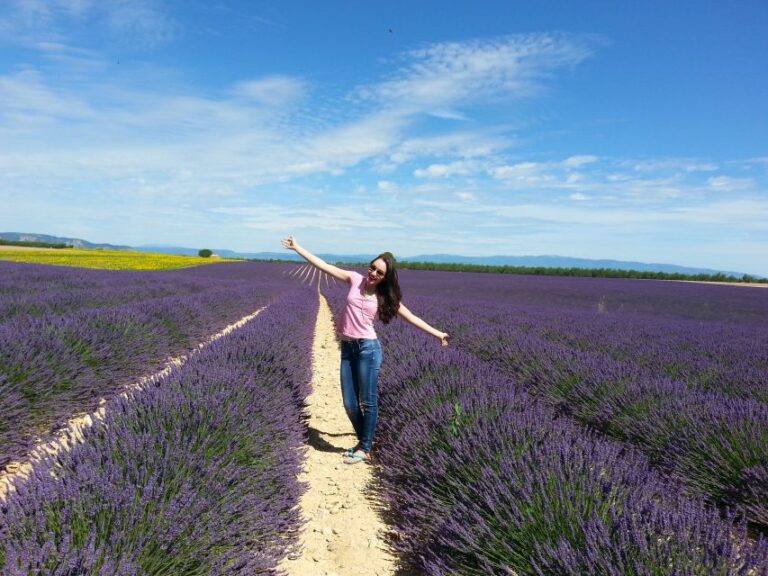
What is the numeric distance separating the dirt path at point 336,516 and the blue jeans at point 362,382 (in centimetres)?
28

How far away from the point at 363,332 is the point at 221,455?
1290mm

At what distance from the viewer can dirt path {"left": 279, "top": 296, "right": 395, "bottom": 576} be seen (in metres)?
2.08

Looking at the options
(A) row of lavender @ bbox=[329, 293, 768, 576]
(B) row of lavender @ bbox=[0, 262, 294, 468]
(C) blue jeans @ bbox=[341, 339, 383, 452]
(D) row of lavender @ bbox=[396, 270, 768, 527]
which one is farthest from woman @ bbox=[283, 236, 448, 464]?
(B) row of lavender @ bbox=[0, 262, 294, 468]

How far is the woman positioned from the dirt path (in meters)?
0.23

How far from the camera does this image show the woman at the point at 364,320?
119 inches

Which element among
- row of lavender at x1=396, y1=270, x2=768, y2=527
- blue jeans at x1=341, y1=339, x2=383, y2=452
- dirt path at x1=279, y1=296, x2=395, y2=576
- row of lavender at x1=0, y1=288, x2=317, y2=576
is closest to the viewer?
row of lavender at x1=0, y1=288, x2=317, y2=576

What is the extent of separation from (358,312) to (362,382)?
507 mm

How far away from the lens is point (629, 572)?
122cm

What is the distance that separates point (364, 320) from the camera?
3029 millimetres

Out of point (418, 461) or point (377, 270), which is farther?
point (377, 270)

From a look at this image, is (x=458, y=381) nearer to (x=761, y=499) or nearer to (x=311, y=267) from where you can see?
(x=311, y=267)

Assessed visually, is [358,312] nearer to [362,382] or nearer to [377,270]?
[377,270]

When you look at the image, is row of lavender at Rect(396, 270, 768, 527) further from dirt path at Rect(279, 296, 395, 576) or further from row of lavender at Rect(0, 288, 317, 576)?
row of lavender at Rect(0, 288, 317, 576)

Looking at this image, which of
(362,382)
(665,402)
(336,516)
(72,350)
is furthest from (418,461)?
(72,350)
